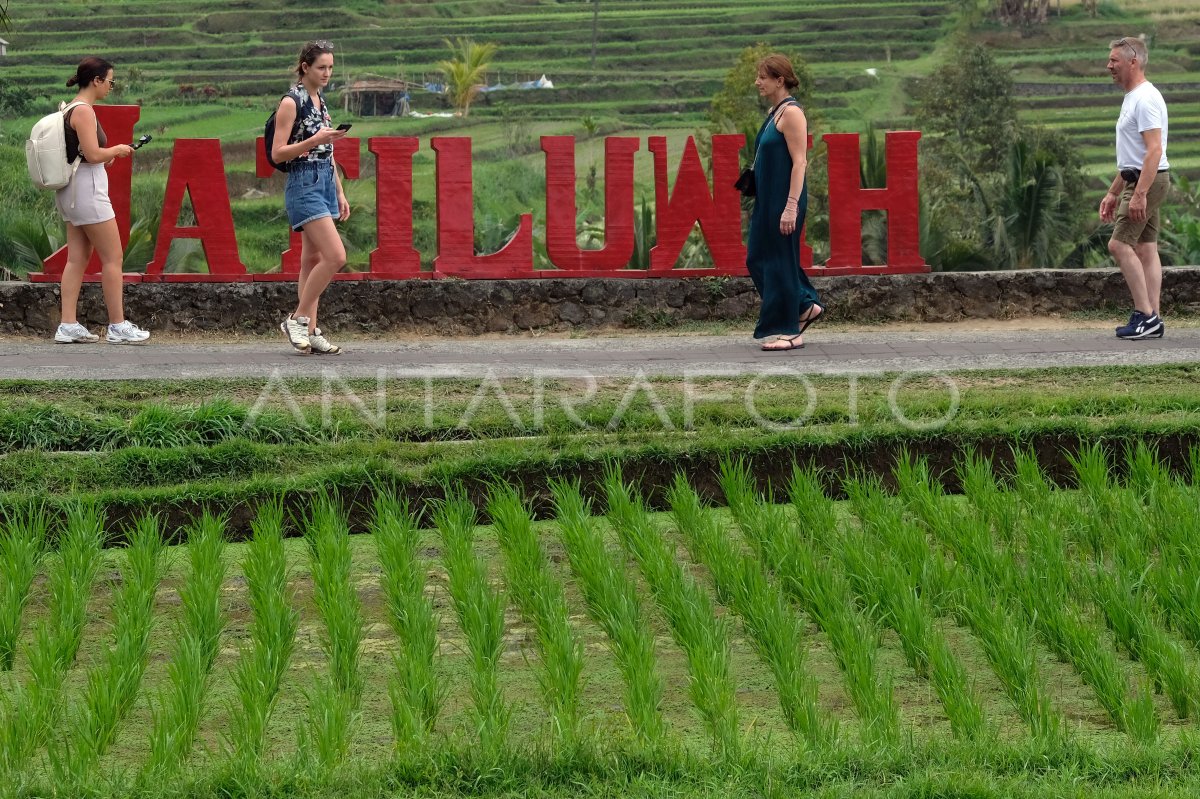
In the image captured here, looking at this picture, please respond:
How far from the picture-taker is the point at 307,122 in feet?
25.0

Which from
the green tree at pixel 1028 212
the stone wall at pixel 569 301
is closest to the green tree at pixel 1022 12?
the green tree at pixel 1028 212

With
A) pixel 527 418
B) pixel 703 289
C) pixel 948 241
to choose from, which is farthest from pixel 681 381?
pixel 948 241

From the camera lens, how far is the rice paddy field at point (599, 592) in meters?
3.23

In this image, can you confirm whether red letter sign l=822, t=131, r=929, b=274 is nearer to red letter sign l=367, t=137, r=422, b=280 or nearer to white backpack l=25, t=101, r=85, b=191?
red letter sign l=367, t=137, r=422, b=280

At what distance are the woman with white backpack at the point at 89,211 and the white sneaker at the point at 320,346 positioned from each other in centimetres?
104

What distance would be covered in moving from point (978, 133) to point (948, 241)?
24.6m

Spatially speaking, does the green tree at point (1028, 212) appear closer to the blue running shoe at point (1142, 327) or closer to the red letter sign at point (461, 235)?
the blue running shoe at point (1142, 327)

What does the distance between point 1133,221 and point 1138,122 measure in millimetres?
472

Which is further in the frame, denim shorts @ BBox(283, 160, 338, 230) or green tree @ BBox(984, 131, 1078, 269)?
green tree @ BBox(984, 131, 1078, 269)

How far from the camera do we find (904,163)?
9.62 meters

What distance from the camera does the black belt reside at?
26.3 ft

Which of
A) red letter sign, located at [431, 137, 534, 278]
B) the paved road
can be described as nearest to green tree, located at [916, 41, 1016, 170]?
red letter sign, located at [431, 137, 534, 278]

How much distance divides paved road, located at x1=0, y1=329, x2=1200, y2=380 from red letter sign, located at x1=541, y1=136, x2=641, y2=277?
726mm

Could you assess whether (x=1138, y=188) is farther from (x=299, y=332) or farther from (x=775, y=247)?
(x=299, y=332)
